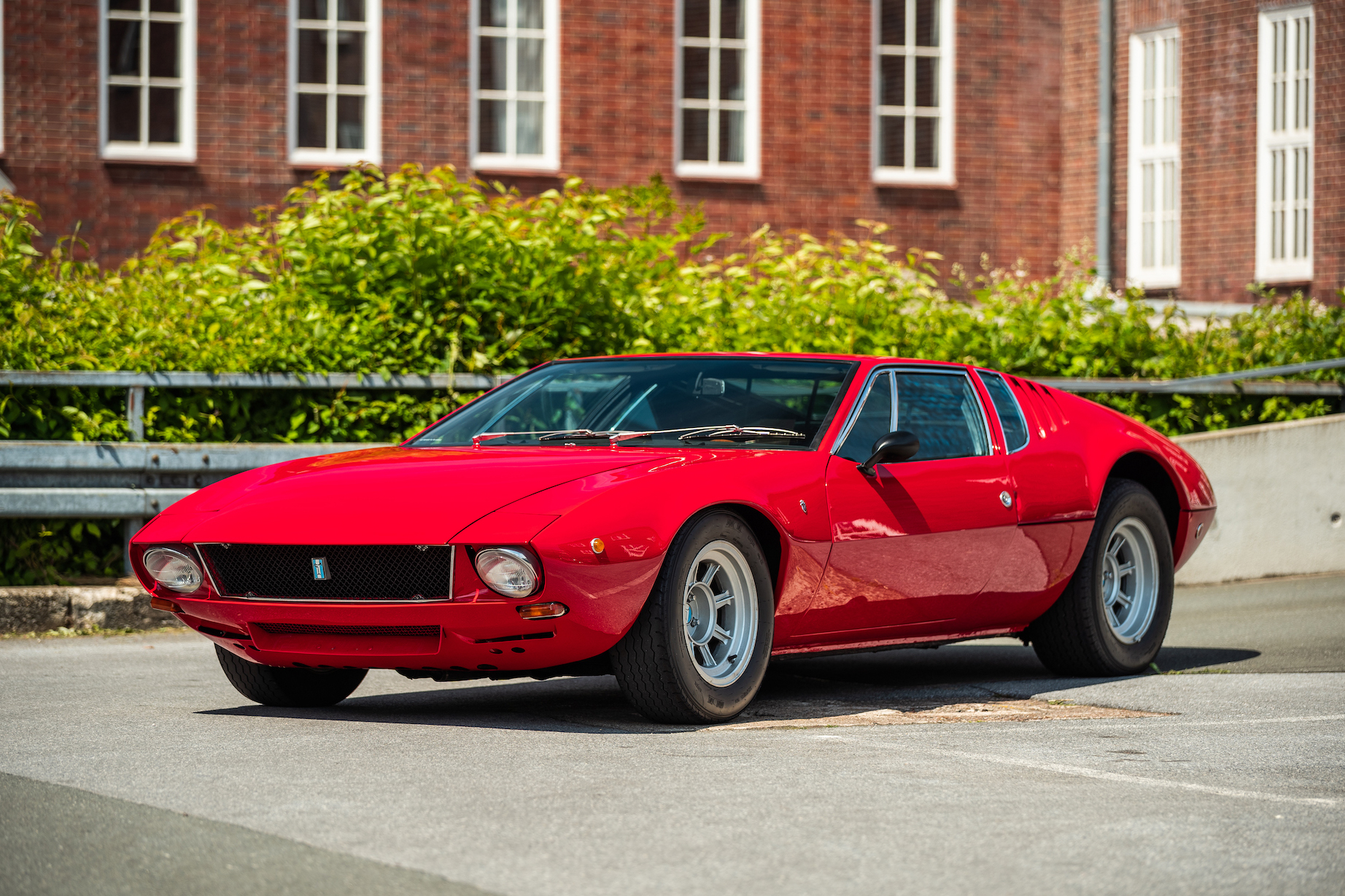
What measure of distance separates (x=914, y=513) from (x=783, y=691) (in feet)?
2.97

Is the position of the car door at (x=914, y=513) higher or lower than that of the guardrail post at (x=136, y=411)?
lower

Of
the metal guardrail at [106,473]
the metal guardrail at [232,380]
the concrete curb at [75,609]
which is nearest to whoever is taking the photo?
the concrete curb at [75,609]

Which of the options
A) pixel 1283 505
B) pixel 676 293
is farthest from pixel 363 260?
pixel 1283 505

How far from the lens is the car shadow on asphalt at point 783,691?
6.29 metres

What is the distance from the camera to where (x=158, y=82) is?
1944cm

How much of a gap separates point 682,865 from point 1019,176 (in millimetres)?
19156

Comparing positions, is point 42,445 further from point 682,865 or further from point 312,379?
point 682,865

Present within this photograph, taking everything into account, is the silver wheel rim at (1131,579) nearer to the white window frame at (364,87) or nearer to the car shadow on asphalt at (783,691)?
the car shadow on asphalt at (783,691)

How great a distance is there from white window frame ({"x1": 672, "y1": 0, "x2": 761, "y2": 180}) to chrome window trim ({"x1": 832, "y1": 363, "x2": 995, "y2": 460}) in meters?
13.4

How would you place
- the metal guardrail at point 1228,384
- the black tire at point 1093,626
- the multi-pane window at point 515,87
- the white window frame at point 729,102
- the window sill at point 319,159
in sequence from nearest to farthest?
the black tire at point 1093,626 → the metal guardrail at point 1228,384 → the window sill at point 319,159 → the multi-pane window at point 515,87 → the white window frame at point 729,102

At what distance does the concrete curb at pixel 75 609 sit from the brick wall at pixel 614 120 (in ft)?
33.7

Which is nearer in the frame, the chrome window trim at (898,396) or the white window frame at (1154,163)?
the chrome window trim at (898,396)

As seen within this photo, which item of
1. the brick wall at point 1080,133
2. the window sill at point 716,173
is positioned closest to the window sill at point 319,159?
the window sill at point 716,173

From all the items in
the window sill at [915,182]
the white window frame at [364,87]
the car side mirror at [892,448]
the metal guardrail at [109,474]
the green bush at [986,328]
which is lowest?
the metal guardrail at [109,474]
